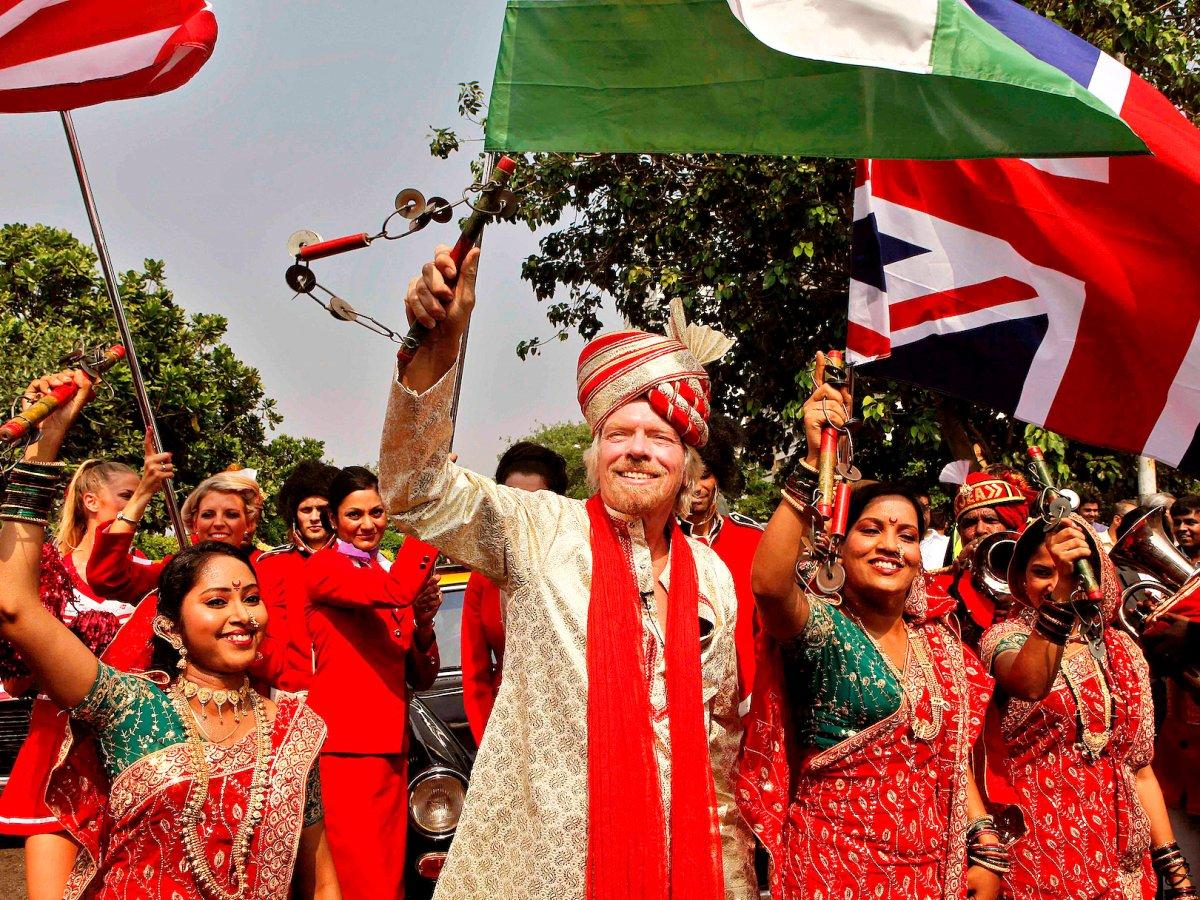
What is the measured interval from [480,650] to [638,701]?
91.3 inches

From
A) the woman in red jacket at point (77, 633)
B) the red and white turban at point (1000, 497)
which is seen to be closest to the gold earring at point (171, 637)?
the woman in red jacket at point (77, 633)

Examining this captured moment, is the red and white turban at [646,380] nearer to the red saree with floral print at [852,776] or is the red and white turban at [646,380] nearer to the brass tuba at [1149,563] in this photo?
the red saree with floral print at [852,776]

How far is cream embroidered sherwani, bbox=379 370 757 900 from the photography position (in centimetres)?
258

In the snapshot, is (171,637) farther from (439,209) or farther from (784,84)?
(784,84)

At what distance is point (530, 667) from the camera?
276 centimetres

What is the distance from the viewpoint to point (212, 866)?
308cm

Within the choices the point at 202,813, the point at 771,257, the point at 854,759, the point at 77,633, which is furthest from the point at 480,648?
the point at 771,257

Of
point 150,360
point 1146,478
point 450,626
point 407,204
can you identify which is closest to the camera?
point 407,204

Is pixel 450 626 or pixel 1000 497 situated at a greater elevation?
pixel 1000 497

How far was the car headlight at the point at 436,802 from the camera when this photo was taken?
493cm

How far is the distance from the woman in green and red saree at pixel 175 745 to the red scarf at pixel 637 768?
1054mm

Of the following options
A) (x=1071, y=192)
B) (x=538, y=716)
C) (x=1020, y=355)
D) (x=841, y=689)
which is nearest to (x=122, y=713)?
(x=538, y=716)

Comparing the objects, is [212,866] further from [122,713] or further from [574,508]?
[574,508]

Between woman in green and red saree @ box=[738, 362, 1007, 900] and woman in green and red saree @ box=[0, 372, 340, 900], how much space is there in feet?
4.02
